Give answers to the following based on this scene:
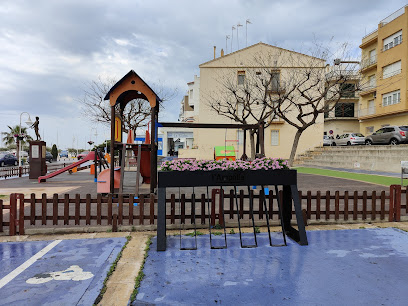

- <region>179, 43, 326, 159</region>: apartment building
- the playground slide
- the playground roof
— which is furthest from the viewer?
<region>179, 43, 326, 159</region>: apartment building

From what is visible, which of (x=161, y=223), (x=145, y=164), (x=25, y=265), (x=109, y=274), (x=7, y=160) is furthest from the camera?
(x=7, y=160)

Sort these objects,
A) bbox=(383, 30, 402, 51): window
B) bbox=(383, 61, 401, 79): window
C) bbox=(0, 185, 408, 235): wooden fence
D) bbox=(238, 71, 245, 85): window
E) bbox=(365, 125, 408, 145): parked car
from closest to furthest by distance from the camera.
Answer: bbox=(0, 185, 408, 235): wooden fence → bbox=(365, 125, 408, 145): parked car → bbox=(383, 30, 402, 51): window → bbox=(383, 61, 401, 79): window → bbox=(238, 71, 245, 85): window

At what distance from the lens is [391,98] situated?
101ft

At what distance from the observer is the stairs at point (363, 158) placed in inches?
748

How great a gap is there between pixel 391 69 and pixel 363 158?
52.6 feet

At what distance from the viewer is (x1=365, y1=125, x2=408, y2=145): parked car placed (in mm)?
22087

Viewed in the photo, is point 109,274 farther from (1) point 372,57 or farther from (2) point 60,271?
(1) point 372,57

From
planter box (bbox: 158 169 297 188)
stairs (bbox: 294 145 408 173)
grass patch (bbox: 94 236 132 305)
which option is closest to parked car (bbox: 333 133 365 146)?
stairs (bbox: 294 145 408 173)

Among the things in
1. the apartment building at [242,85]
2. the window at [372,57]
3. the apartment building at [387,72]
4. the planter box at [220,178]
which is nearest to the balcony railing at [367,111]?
the apartment building at [387,72]

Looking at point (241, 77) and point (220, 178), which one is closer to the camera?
point (220, 178)

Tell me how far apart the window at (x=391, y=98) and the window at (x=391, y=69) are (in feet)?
6.85

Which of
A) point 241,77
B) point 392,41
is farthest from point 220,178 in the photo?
point 392,41

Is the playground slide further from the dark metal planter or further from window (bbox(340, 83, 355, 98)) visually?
window (bbox(340, 83, 355, 98))

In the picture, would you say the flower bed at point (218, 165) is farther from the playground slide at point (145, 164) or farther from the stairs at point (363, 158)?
the stairs at point (363, 158)
